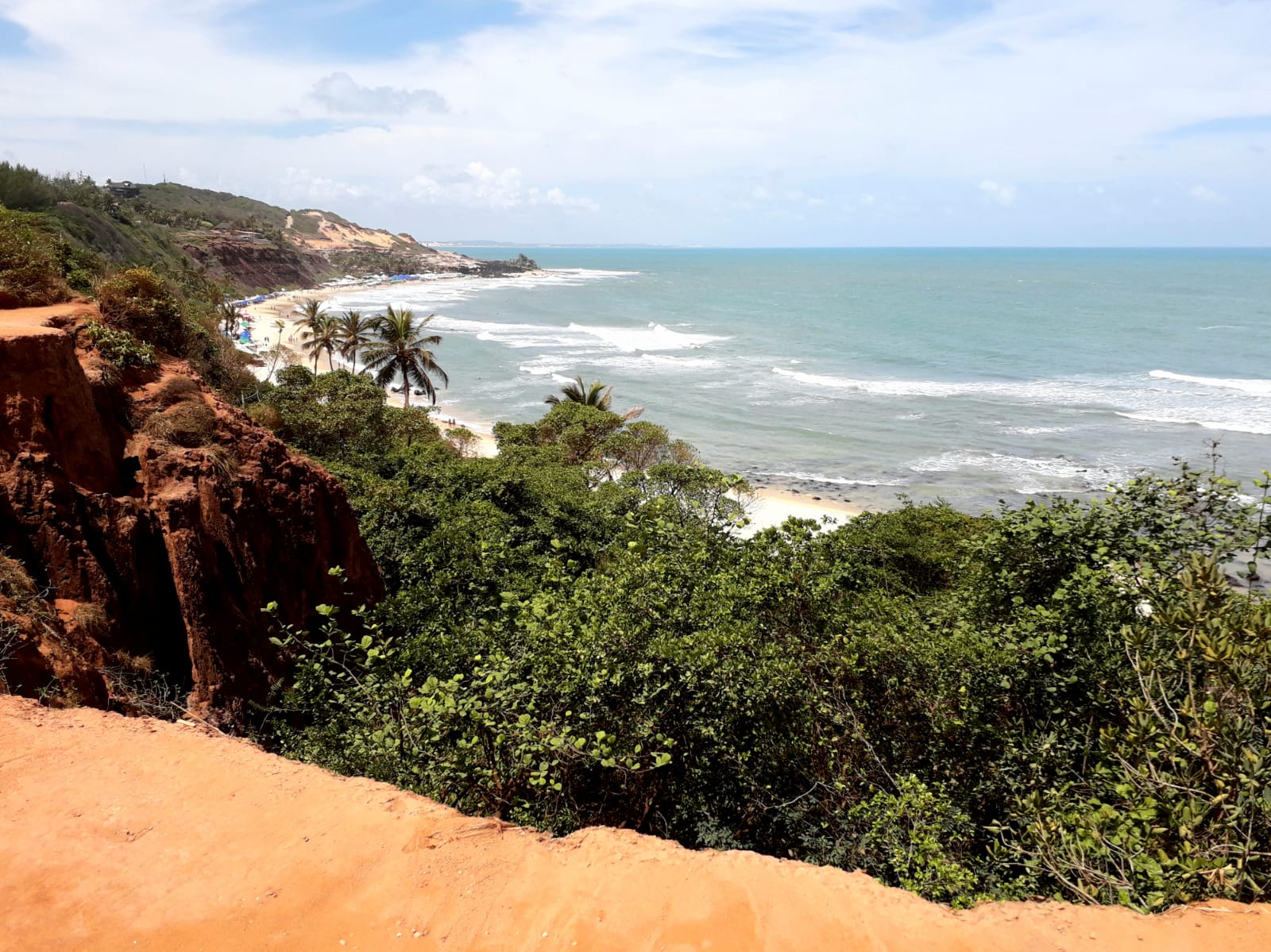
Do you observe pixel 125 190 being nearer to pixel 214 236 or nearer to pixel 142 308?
pixel 214 236

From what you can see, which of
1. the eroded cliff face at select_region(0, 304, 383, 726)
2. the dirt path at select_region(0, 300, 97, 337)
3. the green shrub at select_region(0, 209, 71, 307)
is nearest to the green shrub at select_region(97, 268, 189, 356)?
the dirt path at select_region(0, 300, 97, 337)

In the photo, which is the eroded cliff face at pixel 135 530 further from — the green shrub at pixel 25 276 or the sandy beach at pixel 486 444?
the sandy beach at pixel 486 444

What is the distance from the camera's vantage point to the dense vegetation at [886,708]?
17.5 feet

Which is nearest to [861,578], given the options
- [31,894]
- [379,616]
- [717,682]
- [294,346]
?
[717,682]

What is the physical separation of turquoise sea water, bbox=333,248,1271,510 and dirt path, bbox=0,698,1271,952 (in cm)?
2169

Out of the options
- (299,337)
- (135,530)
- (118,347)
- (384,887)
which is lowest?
(384,887)

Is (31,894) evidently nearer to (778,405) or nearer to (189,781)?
(189,781)

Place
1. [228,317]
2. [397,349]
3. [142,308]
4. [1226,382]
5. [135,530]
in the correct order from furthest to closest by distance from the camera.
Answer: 1. [1226,382]
2. [228,317]
3. [397,349]
4. [142,308]
5. [135,530]

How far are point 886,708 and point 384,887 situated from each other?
5.05m

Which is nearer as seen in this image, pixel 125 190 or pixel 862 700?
pixel 862 700

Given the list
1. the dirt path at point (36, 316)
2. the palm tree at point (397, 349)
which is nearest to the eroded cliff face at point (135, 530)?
the dirt path at point (36, 316)

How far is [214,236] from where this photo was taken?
3792 inches

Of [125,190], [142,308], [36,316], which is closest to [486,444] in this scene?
[142,308]

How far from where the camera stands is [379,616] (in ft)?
32.3
